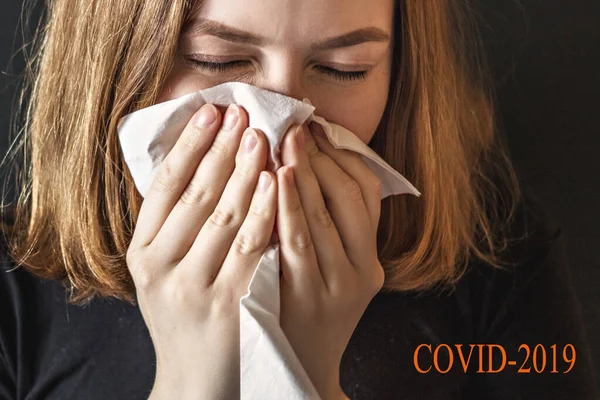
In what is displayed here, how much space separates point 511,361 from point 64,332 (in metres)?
0.60

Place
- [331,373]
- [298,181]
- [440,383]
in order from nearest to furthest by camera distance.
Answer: [298,181], [331,373], [440,383]

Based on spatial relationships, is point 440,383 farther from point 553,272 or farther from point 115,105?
point 115,105

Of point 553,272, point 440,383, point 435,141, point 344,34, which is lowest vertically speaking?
point 440,383

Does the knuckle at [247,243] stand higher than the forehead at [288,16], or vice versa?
the forehead at [288,16]

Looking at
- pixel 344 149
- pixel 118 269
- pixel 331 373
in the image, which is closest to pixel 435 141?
pixel 344 149

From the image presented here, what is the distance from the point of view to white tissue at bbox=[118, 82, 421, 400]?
0.71m

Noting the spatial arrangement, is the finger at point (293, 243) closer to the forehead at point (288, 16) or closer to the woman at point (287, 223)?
the woman at point (287, 223)

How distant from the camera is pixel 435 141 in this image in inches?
38.5

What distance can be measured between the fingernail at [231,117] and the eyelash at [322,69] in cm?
5

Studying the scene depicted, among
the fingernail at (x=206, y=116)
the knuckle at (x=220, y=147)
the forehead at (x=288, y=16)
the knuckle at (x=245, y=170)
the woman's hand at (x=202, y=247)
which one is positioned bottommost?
the woman's hand at (x=202, y=247)

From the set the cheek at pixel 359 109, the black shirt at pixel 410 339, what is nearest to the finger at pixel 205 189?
the cheek at pixel 359 109

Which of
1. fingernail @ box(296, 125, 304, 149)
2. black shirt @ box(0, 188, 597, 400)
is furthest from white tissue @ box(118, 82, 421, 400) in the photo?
black shirt @ box(0, 188, 597, 400)

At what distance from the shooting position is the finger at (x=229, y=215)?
0.71m

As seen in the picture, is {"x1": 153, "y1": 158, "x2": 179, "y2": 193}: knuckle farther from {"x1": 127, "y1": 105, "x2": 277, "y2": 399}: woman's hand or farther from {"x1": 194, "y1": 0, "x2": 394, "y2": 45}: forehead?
{"x1": 194, "y1": 0, "x2": 394, "y2": 45}: forehead
